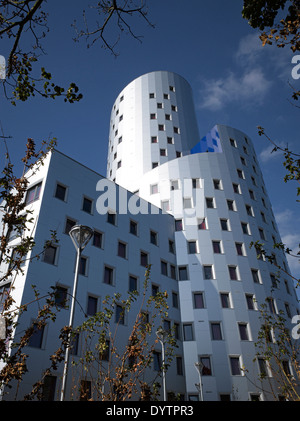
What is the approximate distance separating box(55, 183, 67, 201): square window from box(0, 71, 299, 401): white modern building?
0.11m

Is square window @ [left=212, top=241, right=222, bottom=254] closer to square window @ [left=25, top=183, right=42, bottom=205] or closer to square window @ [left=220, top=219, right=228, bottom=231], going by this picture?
square window @ [left=220, top=219, right=228, bottom=231]

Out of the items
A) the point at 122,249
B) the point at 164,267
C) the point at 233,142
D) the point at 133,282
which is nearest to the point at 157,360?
the point at 133,282

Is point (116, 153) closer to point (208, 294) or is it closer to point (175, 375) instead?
point (208, 294)

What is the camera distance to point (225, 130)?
1619 inches

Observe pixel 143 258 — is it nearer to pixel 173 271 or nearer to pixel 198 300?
pixel 173 271

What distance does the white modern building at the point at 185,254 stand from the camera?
70.8 ft

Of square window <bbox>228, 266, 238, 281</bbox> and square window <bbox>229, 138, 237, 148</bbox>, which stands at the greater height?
square window <bbox>229, 138, 237, 148</bbox>

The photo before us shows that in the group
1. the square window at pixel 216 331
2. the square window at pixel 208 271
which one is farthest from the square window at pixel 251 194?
the square window at pixel 216 331


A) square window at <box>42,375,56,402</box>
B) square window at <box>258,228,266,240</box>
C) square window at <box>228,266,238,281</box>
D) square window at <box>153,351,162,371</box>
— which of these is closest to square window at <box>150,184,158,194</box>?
square window at <box>228,266,238,281</box>

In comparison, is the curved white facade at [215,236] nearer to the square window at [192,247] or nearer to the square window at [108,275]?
the square window at [192,247]

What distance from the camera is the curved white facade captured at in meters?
26.3

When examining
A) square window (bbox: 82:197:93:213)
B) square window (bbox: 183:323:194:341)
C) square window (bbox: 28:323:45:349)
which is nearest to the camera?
square window (bbox: 28:323:45:349)

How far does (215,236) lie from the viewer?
32.2m
